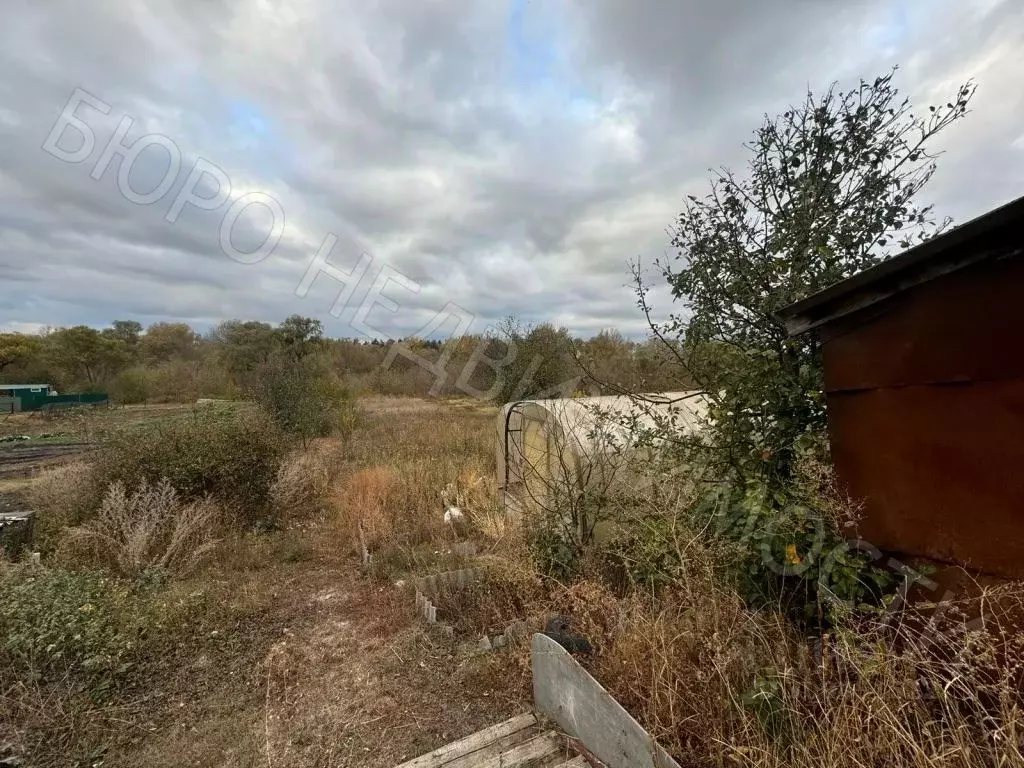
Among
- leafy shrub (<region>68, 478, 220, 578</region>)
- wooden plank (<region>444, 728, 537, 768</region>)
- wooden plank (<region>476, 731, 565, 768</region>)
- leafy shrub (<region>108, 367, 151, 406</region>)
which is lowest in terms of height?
leafy shrub (<region>108, 367, 151, 406</region>)

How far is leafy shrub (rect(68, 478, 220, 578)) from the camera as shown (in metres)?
5.50

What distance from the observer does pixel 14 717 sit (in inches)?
122

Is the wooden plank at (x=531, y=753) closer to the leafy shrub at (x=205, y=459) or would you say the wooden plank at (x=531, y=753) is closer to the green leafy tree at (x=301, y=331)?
the leafy shrub at (x=205, y=459)

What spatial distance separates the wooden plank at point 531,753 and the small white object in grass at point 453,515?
4315 millimetres

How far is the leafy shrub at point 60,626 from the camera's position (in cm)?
353

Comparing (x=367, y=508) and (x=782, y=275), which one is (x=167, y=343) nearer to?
(x=367, y=508)

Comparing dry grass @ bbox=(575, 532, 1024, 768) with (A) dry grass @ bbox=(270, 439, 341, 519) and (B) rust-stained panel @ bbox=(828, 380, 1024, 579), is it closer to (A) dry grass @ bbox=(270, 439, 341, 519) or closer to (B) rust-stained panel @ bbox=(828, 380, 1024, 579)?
(B) rust-stained panel @ bbox=(828, 380, 1024, 579)

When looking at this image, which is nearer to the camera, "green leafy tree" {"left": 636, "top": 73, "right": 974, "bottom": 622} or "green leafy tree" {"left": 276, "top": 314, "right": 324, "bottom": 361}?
"green leafy tree" {"left": 636, "top": 73, "right": 974, "bottom": 622}

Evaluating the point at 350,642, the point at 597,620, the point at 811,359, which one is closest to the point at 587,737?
the point at 597,620

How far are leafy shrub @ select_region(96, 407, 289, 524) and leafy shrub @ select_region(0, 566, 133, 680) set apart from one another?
2.31 m

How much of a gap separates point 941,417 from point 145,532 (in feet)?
24.4

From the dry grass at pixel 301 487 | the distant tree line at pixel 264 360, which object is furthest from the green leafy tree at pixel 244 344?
the dry grass at pixel 301 487

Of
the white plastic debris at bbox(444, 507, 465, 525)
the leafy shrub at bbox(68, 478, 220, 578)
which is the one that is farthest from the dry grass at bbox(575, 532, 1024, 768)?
the leafy shrub at bbox(68, 478, 220, 578)

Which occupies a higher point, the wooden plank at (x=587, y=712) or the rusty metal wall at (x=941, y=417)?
the rusty metal wall at (x=941, y=417)
